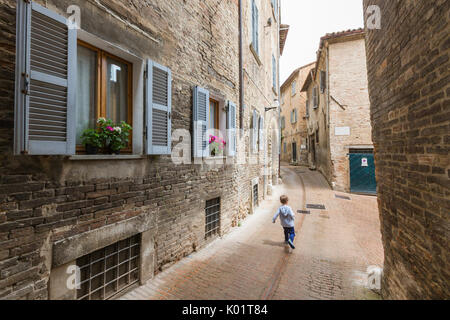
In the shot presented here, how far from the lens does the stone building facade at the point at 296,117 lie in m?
22.5

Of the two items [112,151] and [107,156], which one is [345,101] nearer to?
[112,151]

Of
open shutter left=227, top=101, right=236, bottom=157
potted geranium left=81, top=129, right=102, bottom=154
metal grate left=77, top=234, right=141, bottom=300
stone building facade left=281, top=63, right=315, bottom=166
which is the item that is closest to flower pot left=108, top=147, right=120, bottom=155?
potted geranium left=81, top=129, right=102, bottom=154

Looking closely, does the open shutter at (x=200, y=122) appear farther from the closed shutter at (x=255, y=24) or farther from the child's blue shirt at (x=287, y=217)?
the closed shutter at (x=255, y=24)

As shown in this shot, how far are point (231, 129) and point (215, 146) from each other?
0.92 metres

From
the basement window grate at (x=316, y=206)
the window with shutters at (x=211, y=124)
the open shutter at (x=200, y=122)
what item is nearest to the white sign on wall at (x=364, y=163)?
the basement window grate at (x=316, y=206)

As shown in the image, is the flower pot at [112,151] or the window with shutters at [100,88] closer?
the window with shutters at [100,88]

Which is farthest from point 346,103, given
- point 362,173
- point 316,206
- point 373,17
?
point 373,17

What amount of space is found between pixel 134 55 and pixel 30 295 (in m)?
3.34

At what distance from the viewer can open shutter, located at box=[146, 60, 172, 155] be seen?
340 cm

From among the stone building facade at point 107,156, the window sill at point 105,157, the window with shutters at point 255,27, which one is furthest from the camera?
the window with shutters at point 255,27

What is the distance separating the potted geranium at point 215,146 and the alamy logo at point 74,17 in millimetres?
3373

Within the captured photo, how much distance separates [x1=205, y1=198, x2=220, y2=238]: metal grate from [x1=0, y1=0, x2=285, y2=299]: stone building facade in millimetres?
27

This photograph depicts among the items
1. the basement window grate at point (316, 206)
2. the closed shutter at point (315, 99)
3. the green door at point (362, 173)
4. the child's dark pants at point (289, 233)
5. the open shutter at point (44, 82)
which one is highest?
the closed shutter at point (315, 99)

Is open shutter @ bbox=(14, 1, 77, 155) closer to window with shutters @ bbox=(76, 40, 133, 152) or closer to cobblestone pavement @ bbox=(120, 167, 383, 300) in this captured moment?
window with shutters @ bbox=(76, 40, 133, 152)
